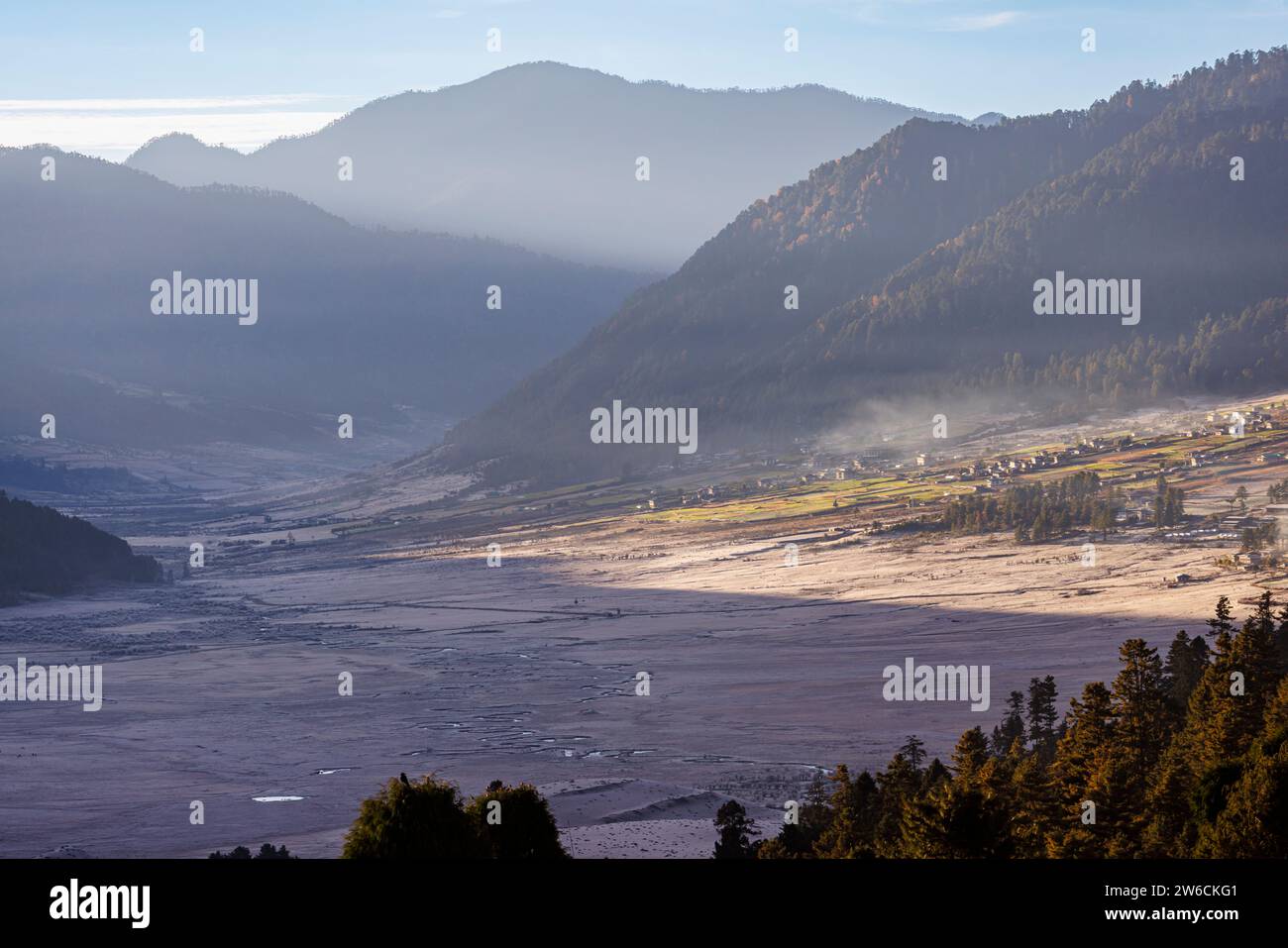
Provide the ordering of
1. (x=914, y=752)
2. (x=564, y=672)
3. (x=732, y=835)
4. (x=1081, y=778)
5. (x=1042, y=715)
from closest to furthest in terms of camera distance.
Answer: (x=1081, y=778), (x=732, y=835), (x=914, y=752), (x=1042, y=715), (x=564, y=672)

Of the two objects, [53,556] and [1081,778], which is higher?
[53,556]

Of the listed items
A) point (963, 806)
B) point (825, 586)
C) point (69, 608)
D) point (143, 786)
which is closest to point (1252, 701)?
point (963, 806)

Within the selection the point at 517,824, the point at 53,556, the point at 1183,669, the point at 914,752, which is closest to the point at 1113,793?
the point at 914,752

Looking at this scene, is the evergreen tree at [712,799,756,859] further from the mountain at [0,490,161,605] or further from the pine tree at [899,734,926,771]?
the mountain at [0,490,161,605]

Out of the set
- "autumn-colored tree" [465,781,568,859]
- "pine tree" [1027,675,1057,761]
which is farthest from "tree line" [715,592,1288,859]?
"autumn-colored tree" [465,781,568,859]

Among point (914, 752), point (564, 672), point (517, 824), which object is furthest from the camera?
point (564, 672)

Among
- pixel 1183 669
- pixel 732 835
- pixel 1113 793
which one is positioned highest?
pixel 1183 669

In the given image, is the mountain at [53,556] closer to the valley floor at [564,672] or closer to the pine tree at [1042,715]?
the valley floor at [564,672]

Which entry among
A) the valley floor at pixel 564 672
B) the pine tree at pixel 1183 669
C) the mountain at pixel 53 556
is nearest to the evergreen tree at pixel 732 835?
the valley floor at pixel 564 672

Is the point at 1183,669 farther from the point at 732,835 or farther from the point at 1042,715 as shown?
the point at 732,835

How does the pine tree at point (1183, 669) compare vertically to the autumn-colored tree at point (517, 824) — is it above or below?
above
